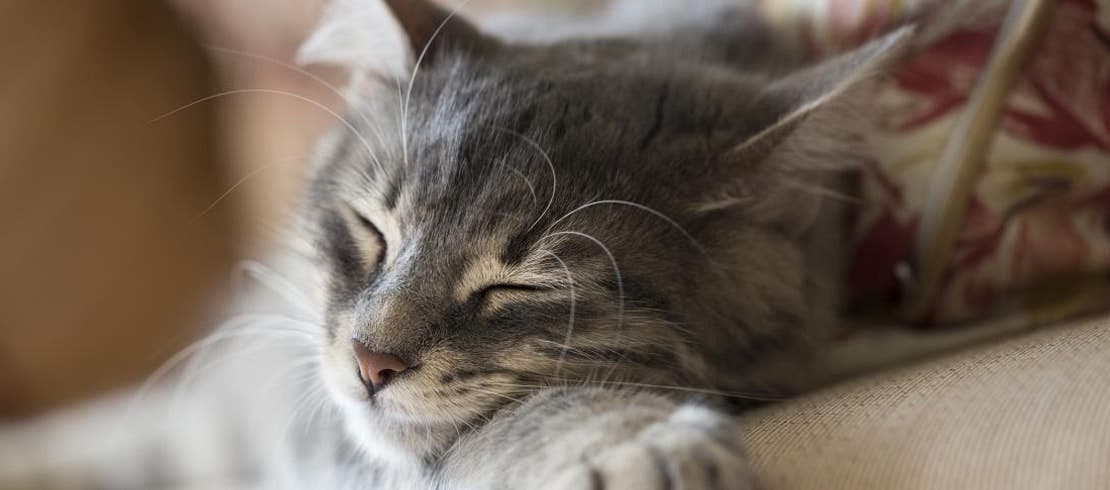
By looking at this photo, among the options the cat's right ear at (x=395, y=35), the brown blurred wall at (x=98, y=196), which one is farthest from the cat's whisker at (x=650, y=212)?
the brown blurred wall at (x=98, y=196)

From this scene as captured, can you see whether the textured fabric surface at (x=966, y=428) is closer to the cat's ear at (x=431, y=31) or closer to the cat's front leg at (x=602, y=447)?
the cat's front leg at (x=602, y=447)

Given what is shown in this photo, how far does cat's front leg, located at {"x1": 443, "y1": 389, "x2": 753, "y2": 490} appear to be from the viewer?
0.68 metres

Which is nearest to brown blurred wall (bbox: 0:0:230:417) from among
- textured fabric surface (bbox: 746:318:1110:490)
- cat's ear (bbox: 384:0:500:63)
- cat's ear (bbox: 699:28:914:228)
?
cat's ear (bbox: 384:0:500:63)

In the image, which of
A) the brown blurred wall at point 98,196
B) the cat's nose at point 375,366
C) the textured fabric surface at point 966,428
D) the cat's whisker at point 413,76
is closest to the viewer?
the textured fabric surface at point 966,428

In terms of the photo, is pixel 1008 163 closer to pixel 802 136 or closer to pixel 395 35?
pixel 802 136

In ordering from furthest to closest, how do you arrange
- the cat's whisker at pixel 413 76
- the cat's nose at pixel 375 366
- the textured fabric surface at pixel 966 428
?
1. the cat's whisker at pixel 413 76
2. the cat's nose at pixel 375 366
3. the textured fabric surface at pixel 966 428

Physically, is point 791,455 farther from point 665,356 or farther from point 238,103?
point 238,103

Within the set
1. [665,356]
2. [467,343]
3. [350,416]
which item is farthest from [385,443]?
[665,356]

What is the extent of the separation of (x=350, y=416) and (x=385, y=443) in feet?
0.20

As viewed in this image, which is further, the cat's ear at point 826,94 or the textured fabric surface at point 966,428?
the cat's ear at point 826,94

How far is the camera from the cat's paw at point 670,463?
0.68m

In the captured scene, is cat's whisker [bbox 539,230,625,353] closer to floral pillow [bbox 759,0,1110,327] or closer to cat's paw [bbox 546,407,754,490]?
cat's paw [bbox 546,407,754,490]

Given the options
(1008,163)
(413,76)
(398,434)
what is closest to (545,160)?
(413,76)

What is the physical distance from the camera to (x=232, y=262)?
7.26 ft
